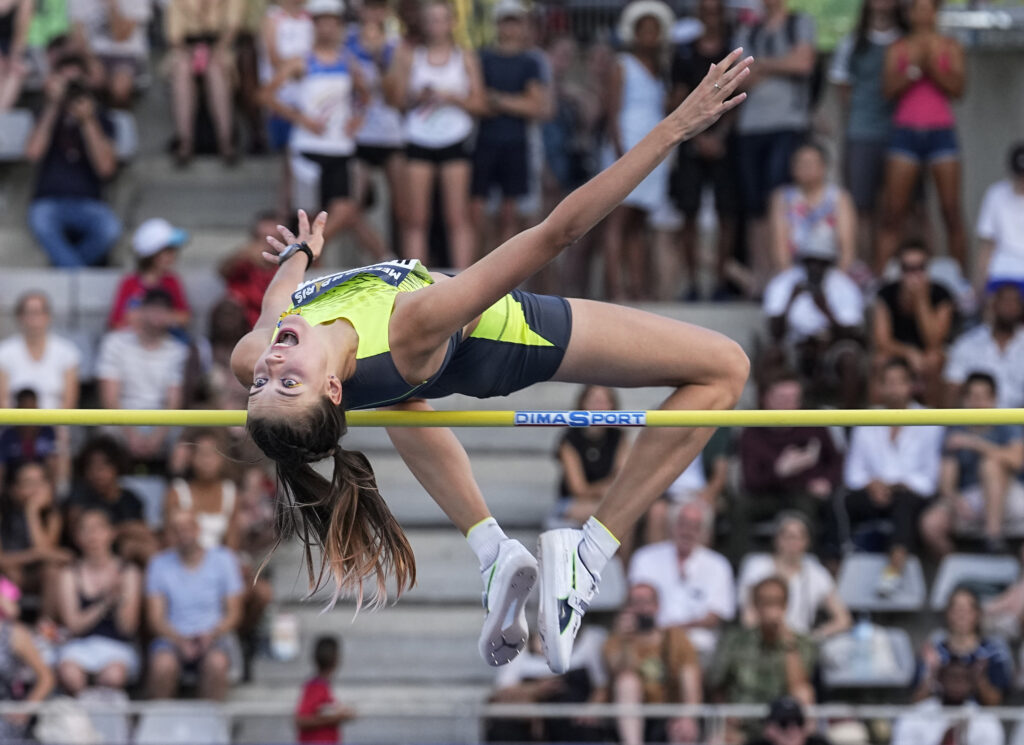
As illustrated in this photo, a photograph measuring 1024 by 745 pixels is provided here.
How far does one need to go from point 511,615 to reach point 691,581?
9.54ft

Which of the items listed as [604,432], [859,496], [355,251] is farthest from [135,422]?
[355,251]

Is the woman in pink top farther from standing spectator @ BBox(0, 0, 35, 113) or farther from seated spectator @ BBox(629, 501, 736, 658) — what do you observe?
standing spectator @ BBox(0, 0, 35, 113)

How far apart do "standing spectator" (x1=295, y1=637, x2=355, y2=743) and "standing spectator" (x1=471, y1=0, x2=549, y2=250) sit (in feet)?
8.67

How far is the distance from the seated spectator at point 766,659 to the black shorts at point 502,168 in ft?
8.69

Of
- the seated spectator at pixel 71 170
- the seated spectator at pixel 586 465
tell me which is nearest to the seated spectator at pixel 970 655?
the seated spectator at pixel 586 465

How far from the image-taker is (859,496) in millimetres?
8594

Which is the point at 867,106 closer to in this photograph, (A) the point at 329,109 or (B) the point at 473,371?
(A) the point at 329,109

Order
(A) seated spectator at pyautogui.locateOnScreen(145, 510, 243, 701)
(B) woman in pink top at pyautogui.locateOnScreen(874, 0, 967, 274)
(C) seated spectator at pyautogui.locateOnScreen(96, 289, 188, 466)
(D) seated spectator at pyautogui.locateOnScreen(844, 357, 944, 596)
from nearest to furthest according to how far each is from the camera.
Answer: (A) seated spectator at pyautogui.locateOnScreen(145, 510, 243, 701)
(D) seated spectator at pyautogui.locateOnScreen(844, 357, 944, 596)
(C) seated spectator at pyautogui.locateOnScreen(96, 289, 188, 466)
(B) woman in pink top at pyautogui.locateOnScreen(874, 0, 967, 274)

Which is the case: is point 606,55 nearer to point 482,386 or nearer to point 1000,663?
point 1000,663

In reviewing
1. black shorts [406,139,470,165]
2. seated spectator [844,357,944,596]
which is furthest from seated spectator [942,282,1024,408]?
→ black shorts [406,139,470,165]

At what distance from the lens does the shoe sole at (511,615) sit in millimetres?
5473

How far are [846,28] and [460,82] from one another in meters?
2.67

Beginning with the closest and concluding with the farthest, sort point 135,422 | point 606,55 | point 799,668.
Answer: point 135,422 < point 799,668 < point 606,55

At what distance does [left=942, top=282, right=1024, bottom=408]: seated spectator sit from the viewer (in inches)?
351
